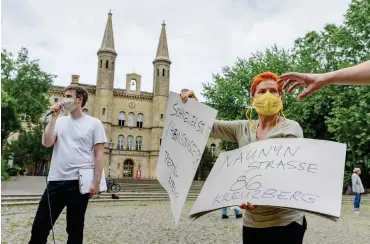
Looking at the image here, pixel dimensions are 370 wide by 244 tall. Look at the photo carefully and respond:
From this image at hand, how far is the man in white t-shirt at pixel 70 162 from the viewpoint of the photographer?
3.33 metres

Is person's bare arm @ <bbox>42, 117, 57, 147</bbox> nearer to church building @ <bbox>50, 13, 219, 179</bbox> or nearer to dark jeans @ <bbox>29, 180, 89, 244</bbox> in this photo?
dark jeans @ <bbox>29, 180, 89, 244</bbox>

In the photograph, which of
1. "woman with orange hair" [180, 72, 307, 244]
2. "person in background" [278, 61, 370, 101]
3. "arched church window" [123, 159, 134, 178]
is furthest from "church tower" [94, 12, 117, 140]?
"person in background" [278, 61, 370, 101]

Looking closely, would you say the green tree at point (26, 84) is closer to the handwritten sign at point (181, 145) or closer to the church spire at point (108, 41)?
the church spire at point (108, 41)

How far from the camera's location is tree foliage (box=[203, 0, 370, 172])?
22.4 metres

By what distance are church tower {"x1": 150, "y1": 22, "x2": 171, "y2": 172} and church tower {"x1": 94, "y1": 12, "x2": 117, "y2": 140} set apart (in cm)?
681

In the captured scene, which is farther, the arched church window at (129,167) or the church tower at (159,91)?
the church tower at (159,91)

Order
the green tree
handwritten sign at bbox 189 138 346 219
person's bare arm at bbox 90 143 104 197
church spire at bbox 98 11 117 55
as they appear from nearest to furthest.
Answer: handwritten sign at bbox 189 138 346 219, person's bare arm at bbox 90 143 104 197, the green tree, church spire at bbox 98 11 117 55

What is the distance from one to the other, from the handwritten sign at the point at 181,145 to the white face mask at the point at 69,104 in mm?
1061

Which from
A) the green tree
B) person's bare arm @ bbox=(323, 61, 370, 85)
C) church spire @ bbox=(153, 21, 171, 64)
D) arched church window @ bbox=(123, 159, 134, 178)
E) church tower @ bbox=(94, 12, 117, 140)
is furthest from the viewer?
church spire @ bbox=(153, 21, 171, 64)

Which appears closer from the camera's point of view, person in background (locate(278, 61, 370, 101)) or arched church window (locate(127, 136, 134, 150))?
person in background (locate(278, 61, 370, 101))

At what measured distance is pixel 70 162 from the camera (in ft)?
11.3

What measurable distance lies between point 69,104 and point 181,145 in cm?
132

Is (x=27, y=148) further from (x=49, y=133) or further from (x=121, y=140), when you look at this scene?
(x=49, y=133)

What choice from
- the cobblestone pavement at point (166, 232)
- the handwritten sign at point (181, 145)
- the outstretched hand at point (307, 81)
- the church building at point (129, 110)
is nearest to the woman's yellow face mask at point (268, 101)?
the outstretched hand at point (307, 81)
